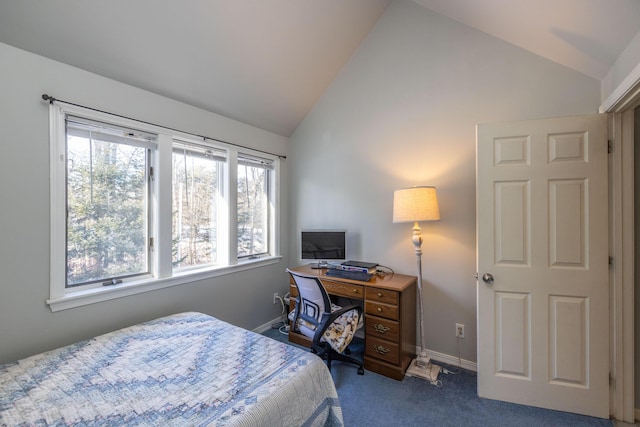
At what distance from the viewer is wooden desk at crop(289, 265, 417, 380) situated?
7.23 ft

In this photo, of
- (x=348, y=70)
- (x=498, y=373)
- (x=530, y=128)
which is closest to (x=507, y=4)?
(x=530, y=128)

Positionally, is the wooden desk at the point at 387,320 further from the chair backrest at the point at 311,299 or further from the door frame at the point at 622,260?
the door frame at the point at 622,260

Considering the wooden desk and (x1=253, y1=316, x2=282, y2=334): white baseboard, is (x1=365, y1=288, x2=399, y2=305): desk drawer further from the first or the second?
(x1=253, y1=316, x2=282, y2=334): white baseboard

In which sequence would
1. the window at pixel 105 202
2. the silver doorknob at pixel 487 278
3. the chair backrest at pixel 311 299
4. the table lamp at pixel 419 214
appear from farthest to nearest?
1. the table lamp at pixel 419 214
2. the chair backrest at pixel 311 299
3. the silver doorknob at pixel 487 278
4. the window at pixel 105 202

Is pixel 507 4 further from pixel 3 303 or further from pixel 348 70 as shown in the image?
pixel 3 303

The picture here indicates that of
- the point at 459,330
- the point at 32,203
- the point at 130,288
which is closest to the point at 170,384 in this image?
the point at 130,288

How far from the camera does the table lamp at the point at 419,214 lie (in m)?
2.21

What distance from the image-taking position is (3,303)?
→ 1529mm

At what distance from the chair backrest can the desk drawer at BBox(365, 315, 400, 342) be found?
457mm

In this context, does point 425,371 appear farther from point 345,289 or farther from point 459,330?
point 345,289

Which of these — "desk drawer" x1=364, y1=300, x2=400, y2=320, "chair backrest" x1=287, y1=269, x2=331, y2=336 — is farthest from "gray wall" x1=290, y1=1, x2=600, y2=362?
"chair backrest" x1=287, y1=269, x2=331, y2=336

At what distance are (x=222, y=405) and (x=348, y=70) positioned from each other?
317 centimetres

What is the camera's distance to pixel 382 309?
226cm

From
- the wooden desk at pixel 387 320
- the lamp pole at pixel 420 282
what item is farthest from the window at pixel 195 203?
the lamp pole at pixel 420 282
